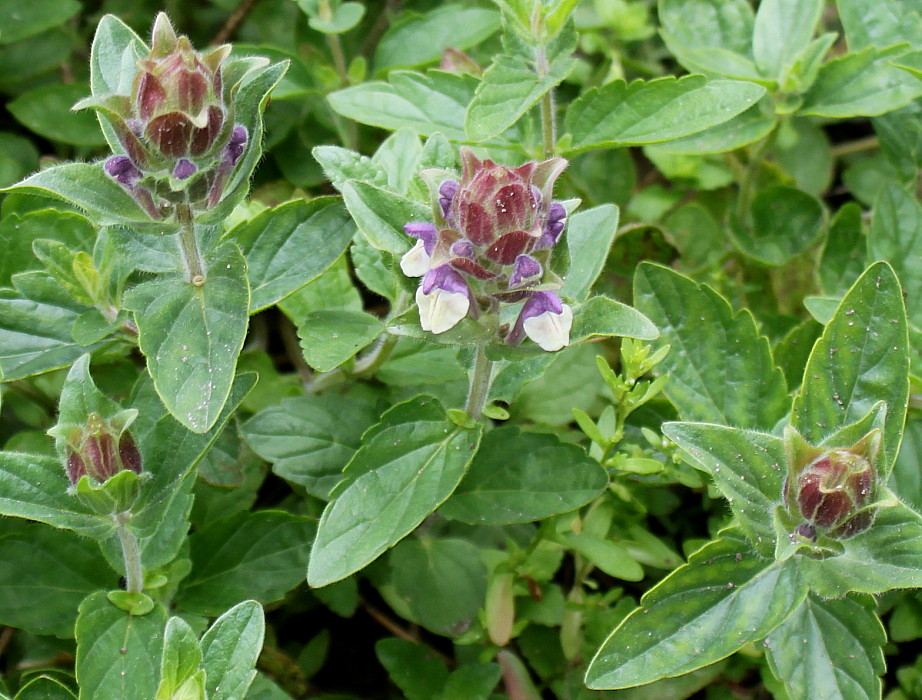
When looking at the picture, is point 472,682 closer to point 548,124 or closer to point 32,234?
point 548,124

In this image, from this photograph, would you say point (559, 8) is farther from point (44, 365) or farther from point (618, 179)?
point (44, 365)

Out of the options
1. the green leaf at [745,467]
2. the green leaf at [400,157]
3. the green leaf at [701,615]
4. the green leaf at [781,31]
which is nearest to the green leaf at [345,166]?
the green leaf at [400,157]

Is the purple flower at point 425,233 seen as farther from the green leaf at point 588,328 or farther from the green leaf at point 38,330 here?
the green leaf at point 38,330

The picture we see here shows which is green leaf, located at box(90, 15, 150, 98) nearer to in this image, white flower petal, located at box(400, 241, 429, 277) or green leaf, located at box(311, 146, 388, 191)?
green leaf, located at box(311, 146, 388, 191)

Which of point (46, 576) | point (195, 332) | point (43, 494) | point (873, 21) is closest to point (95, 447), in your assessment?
point (43, 494)

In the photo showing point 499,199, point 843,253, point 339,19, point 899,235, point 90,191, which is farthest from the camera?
point 339,19

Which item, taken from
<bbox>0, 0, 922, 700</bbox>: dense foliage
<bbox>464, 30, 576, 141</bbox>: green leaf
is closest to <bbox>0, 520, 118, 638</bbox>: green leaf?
<bbox>0, 0, 922, 700</bbox>: dense foliage

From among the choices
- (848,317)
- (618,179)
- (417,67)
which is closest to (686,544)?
(848,317)

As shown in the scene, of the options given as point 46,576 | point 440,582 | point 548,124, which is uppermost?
point 548,124
